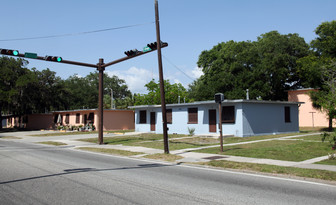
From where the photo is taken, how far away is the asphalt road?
6254 millimetres

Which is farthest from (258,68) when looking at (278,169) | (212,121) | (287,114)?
(278,169)

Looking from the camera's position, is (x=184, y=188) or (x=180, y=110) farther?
(x=180, y=110)

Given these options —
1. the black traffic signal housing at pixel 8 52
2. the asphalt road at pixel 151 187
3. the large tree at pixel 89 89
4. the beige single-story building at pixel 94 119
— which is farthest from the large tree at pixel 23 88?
the asphalt road at pixel 151 187

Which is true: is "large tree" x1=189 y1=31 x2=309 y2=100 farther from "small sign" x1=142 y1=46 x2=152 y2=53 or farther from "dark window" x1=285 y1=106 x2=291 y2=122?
"small sign" x1=142 y1=46 x2=152 y2=53

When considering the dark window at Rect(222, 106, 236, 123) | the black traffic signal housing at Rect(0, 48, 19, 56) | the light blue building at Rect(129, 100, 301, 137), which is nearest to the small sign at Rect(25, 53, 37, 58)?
the black traffic signal housing at Rect(0, 48, 19, 56)

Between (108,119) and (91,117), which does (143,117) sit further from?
(91,117)

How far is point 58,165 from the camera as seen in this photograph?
37.1 feet

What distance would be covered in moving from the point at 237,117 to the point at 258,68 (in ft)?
72.2

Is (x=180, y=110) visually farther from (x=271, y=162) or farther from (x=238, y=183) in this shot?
(x=238, y=183)

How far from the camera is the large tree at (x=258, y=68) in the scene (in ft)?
141

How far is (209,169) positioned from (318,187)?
390 cm

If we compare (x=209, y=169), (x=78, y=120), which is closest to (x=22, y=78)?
(x=78, y=120)

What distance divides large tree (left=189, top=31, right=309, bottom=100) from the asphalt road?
3514 cm

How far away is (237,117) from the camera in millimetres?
24125
